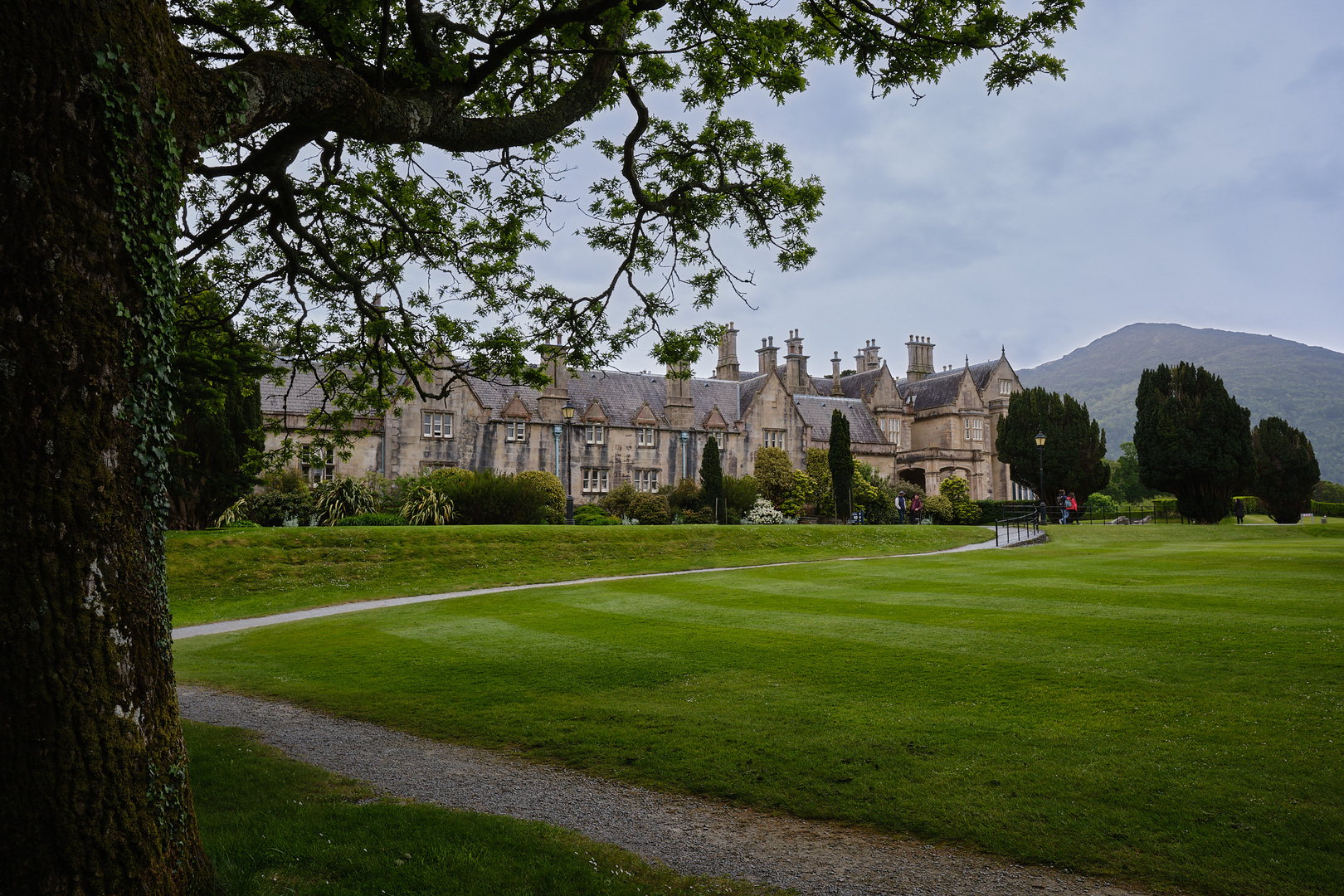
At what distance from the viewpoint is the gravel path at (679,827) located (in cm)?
493

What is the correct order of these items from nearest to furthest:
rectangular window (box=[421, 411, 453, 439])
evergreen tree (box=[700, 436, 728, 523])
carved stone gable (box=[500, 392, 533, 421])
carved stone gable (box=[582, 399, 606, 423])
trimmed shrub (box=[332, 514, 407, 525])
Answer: trimmed shrub (box=[332, 514, 407, 525])
evergreen tree (box=[700, 436, 728, 523])
rectangular window (box=[421, 411, 453, 439])
carved stone gable (box=[500, 392, 533, 421])
carved stone gable (box=[582, 399, 606, 423])

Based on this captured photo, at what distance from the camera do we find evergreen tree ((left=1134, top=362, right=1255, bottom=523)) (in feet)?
141

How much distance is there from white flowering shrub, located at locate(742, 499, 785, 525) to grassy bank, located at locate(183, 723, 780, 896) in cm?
3932

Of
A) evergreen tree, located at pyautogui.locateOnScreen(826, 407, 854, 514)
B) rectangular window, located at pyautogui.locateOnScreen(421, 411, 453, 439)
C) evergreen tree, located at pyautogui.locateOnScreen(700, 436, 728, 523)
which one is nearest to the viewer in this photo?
evergreen tree, located at pyautogui.locateOnScreen(700, 436, 728, 523)

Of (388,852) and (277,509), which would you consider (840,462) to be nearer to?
(277,509)

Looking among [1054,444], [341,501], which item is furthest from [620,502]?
[1054,444]

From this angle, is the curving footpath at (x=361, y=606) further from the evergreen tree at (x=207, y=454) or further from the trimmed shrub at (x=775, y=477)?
the trimmed shrub at (x=775, y=477)

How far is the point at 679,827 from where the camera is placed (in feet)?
19.1

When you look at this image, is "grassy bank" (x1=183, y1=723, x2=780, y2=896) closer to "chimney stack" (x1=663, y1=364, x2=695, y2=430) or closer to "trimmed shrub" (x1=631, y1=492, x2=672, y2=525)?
"trimmed shrub" (x1=631, y1=492, x2=672, y2=525)

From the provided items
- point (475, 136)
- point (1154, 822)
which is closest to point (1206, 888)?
point (1154, 822)

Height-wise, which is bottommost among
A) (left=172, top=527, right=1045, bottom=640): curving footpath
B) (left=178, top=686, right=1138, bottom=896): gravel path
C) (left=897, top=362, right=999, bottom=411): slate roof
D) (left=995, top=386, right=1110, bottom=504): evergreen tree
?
(left=172, top=527, right=1045, bottom=640): curving footpath

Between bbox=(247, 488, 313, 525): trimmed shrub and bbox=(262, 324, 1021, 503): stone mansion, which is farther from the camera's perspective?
bbox=(262, 324, 1021, 503): stone mansion

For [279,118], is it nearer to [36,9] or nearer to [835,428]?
[36,9]

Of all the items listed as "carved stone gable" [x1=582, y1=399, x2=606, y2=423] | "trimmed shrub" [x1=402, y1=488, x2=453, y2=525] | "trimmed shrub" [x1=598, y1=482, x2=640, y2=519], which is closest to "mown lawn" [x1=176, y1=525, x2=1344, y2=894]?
"trimmed shrub" [x1=402, y1=488, x2=453, y2=525]
